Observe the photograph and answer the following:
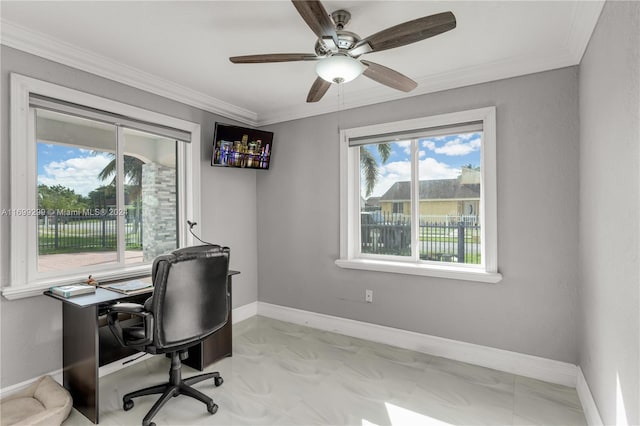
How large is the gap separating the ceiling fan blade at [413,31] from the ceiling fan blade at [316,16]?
8.3 inches

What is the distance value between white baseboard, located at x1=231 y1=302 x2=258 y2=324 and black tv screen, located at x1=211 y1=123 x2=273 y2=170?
1631mm

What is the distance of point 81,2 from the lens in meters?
1.86

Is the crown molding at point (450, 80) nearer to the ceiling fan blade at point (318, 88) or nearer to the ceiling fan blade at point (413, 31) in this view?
the ceiling fan blade at point (318, 88)

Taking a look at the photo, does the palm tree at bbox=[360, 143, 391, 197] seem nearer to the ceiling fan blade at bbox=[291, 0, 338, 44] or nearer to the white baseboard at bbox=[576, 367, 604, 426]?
the ceiling fan blade at bbox=[291, 0, 338, 44]

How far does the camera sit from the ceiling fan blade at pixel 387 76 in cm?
203

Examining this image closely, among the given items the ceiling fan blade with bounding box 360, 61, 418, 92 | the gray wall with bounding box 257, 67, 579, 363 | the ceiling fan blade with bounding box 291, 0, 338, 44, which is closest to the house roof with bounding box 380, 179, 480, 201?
the gray wall with bounding box 257, 67, 579, 363

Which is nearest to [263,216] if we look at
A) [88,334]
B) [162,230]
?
[162,230]

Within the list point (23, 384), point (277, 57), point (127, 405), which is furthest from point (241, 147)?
point (23, 384)

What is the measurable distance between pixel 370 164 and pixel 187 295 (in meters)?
2.22

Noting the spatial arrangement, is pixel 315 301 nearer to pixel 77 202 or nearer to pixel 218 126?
pixel 218 126

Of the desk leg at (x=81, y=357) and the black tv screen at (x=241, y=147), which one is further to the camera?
the black tv screen at (x=241, y=147)

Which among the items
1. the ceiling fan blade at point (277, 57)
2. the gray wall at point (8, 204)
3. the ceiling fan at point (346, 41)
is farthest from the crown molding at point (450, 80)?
the ceiling fan blade at point (277, 57)

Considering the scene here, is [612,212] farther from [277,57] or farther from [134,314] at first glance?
[134,314]

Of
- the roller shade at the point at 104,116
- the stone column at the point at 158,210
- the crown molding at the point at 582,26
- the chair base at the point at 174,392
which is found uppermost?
the crown molding at the point at 582,26
